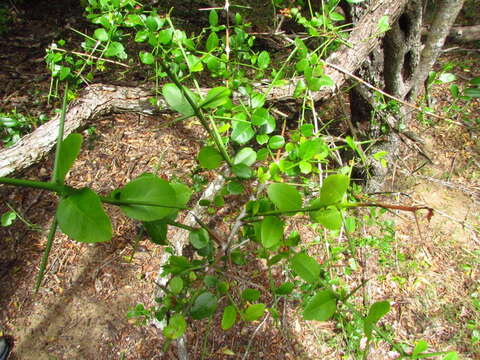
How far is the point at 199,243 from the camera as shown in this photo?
0.55m

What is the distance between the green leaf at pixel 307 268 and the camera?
1.43 feet

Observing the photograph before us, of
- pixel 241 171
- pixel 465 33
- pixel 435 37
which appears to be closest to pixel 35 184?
pixel 241 171

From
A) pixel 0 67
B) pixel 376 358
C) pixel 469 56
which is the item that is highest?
pixel 0 67

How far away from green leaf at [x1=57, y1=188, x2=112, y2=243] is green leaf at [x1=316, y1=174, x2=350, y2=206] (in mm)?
240

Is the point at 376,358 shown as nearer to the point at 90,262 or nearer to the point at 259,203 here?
the point at 259,203

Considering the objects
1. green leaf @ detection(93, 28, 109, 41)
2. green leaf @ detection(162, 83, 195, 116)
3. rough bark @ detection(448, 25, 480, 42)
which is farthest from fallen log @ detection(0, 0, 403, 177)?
rough bark @ detection(448, 25, 480, 42)

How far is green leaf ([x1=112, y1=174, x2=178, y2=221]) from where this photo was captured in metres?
0.31

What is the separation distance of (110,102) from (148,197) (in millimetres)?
1377

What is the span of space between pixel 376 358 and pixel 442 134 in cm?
166

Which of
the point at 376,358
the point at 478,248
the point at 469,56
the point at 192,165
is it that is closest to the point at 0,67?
the point at 192,165

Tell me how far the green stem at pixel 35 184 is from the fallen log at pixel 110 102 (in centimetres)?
116

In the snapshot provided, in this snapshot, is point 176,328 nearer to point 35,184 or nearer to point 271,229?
point 271,229

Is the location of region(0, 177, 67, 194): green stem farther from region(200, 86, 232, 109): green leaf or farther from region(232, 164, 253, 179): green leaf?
region(232, 164, 253, 179): green leaf

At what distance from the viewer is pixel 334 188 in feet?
1.18
